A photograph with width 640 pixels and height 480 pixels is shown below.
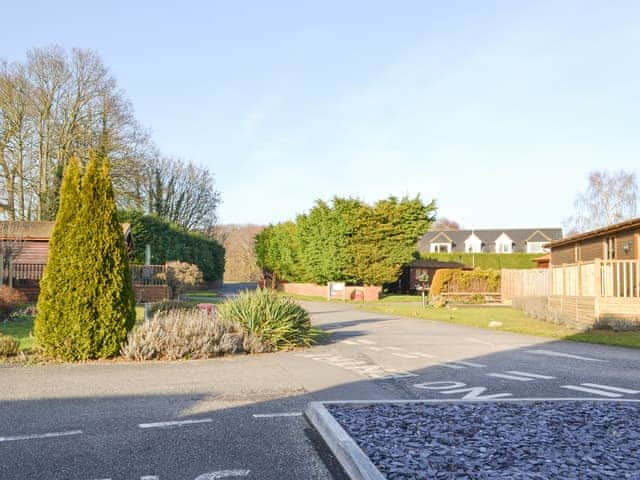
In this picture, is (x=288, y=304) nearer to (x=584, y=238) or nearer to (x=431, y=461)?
(x=431, y=461)

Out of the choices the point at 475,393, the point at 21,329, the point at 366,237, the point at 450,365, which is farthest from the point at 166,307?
the point at 366,237

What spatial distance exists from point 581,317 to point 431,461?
14.9 meters

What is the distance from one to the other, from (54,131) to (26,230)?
29.6 ft

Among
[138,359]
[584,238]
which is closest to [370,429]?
[138,359]

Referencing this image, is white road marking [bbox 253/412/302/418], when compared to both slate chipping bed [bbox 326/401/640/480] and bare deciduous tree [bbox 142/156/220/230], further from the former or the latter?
bare deciduous tree [bbox 142/156/220/230]

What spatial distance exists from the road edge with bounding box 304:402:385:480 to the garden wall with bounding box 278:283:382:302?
99.5 ft

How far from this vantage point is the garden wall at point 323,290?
36.3m

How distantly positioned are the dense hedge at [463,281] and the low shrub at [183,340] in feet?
75.5

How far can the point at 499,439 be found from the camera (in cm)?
479

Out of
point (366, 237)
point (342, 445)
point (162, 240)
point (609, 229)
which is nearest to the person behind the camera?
point (342, 445)

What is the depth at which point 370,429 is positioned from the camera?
5.12 m

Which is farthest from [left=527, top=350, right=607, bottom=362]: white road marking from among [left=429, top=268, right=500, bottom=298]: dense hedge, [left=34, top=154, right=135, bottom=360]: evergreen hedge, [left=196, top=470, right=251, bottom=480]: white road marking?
[left=429, top=268, right=500, bottom=298]: dense hedge

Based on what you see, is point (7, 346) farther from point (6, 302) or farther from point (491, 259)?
point (491, 259)

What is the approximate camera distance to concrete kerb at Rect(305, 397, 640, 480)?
→ 4.03m
